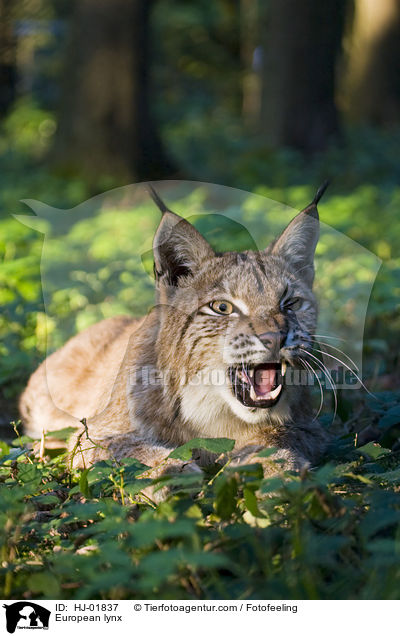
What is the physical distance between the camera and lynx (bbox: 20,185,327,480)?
136 inches

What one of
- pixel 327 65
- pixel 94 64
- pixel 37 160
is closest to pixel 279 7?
pixel 327 65

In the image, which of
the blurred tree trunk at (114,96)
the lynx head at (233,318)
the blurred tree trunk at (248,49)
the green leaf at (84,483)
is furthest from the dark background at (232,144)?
the blurred tree trunk at (248,49)

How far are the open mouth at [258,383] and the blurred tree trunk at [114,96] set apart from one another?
1028cm

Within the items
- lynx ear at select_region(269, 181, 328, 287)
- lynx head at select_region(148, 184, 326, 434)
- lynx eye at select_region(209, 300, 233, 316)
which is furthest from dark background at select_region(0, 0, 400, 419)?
lynx eye at select_region(209, 300, 233, 316)

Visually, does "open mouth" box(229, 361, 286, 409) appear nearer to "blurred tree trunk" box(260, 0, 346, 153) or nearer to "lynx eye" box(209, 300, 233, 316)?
"lynx eye" box(209, 300, 233, 316)

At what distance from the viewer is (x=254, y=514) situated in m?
2.82

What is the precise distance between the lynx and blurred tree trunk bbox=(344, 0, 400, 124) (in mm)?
17489

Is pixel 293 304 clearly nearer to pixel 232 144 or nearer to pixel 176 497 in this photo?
pixel 176 497

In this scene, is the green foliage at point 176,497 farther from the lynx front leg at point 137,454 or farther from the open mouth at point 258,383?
the open mouth at point 258,383

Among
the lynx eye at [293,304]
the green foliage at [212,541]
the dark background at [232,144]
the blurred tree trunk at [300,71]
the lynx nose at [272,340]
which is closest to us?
the green foliage at [212,541]

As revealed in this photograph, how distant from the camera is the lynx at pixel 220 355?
136 inches

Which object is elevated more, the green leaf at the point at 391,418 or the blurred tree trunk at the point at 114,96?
the blurred tree trunk at the point at 114,96
